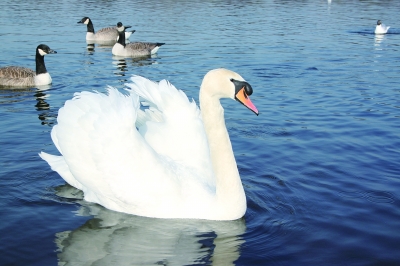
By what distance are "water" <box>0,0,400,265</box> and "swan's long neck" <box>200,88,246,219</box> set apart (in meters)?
0.31

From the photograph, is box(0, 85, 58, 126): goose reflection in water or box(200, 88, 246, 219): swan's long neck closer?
box(200, 88, 246, 219): swan's long neck

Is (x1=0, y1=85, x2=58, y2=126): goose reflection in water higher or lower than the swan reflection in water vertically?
higher

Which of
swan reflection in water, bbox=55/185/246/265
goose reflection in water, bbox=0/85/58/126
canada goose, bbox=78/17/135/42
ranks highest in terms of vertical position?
canada goose, bbox=78/17/135/42

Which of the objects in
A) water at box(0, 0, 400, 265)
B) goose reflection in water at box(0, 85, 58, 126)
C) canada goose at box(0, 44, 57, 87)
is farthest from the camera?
canada goose at box(0, 44, 57, 87)

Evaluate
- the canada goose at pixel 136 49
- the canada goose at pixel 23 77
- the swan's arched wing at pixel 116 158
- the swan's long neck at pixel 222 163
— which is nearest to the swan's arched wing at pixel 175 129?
the swan's arched wing at pixel 116 158

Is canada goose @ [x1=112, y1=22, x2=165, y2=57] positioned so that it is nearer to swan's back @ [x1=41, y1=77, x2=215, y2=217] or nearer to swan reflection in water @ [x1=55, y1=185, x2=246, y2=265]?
swan's back @ [x1=41, y1=77, x2=215, y2=217]

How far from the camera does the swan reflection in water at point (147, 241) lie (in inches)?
228

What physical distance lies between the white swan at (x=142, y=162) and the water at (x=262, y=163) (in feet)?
0.75

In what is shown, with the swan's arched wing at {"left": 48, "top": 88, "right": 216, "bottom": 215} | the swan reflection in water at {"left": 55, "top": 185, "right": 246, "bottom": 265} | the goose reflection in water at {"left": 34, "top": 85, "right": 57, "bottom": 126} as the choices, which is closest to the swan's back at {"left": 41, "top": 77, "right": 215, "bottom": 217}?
the swan's arched wing at {"left": 48, "top": 88, "right": 216, "bottom": 215}

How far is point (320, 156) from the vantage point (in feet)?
29.6

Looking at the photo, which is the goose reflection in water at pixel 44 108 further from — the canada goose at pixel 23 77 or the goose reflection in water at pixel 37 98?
the canada goose at pixel 23 77

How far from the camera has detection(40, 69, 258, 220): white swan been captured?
633 cm

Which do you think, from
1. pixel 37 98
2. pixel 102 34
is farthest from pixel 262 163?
pixel 102 34

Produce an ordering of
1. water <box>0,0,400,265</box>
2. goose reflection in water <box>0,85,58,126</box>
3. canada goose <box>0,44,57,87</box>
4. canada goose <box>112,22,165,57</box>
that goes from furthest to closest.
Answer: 1. canada goose <box>112,22,165,57</box>
2. canada goose <box>0,44,57,87</box>
3. goose reflection in water <box>0,85,58,126</box>
4. water <box>0,0,400,265</box>
